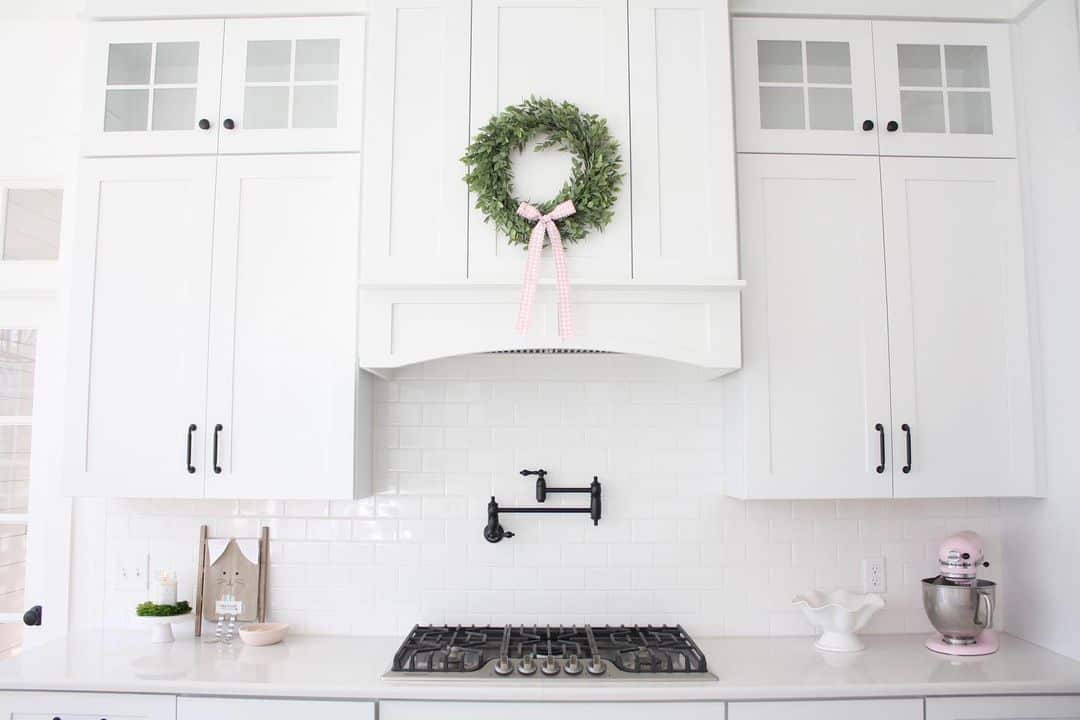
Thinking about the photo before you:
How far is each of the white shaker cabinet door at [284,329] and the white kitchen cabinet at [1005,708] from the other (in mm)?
1807

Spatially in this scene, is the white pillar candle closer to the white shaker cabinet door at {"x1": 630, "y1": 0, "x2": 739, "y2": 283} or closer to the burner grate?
the burner grate

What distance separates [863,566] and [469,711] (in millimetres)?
1458

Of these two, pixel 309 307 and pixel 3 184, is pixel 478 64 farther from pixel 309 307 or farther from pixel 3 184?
pixel 3 184

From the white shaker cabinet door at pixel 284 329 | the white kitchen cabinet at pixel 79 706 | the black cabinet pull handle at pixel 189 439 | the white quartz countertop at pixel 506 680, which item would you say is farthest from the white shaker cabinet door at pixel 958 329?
the white kitchen cabinet at pixel 79 706

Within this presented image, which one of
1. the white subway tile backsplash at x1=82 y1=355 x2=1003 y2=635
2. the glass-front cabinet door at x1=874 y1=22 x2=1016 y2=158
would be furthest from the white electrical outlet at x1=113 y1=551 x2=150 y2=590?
the glass-front cabinet door at x1=874 y1=22 x2=1016 y2=158

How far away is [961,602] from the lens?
229cm

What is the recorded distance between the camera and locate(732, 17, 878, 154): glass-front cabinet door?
7.92 feet

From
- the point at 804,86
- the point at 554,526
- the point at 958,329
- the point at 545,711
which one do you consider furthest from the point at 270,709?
the point at 804,86

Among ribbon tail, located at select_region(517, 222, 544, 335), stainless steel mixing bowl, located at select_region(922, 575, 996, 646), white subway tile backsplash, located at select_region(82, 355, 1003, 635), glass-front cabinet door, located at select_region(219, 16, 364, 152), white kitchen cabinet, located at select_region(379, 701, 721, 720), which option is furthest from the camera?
white subway tile backsplash, located at select_region(82, 355, 1003, 635)

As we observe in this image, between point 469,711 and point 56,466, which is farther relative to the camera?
point 56,466

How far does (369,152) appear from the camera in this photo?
227 cm

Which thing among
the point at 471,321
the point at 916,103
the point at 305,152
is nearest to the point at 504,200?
the point at 471,321

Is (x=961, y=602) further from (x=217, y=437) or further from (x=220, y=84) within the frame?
(x=220, y=84)

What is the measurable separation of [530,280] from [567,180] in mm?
340
